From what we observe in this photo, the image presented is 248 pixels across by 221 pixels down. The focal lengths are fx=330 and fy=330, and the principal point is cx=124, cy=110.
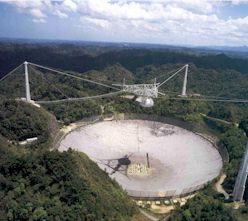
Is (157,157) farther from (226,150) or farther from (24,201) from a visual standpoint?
(24,201)

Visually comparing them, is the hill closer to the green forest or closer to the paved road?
the green forest

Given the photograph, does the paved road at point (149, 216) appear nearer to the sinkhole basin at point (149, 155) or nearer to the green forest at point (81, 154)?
the green forest at point (81, 154)

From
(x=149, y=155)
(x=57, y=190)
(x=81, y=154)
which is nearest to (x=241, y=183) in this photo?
(x=149, y=155)

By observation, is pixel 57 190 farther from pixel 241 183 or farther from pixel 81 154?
pixel 241 183

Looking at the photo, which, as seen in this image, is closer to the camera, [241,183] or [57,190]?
[57,190]

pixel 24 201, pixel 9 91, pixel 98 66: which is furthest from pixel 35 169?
pixel 98 66

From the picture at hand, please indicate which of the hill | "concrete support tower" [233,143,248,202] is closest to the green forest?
the hill
